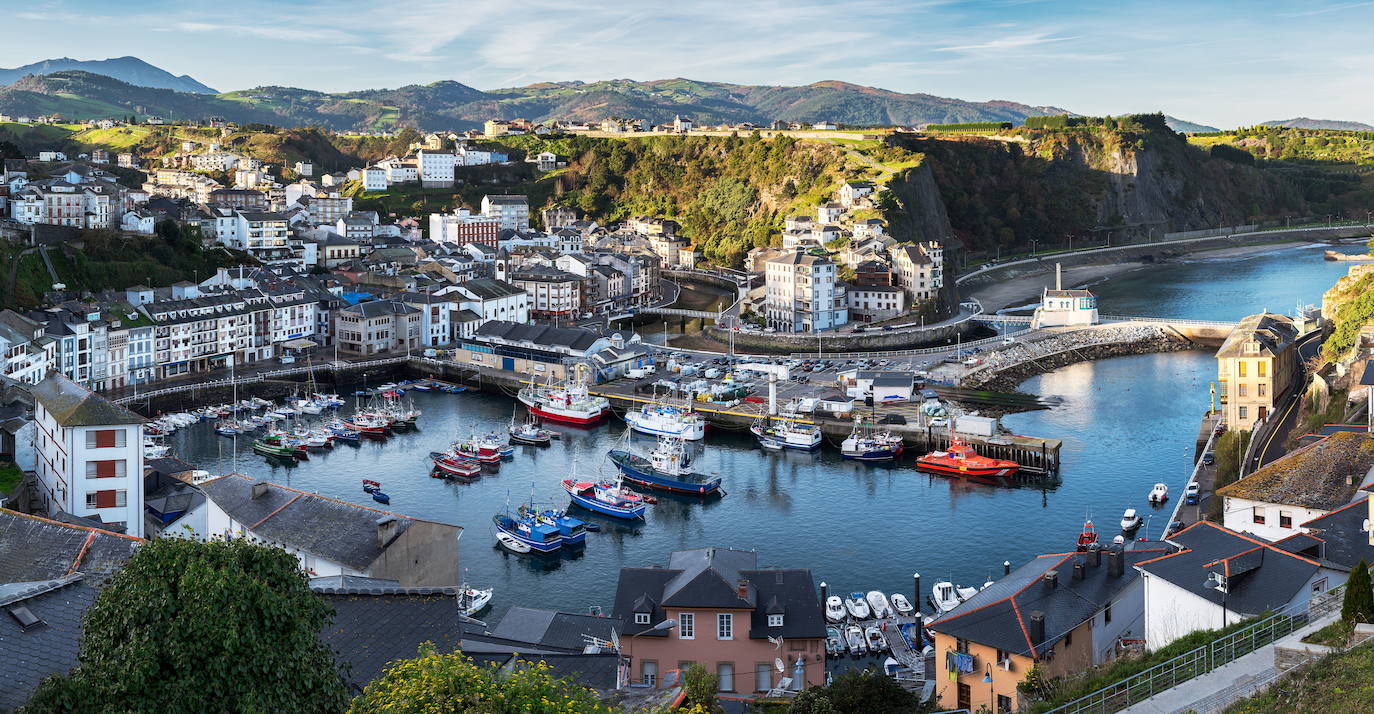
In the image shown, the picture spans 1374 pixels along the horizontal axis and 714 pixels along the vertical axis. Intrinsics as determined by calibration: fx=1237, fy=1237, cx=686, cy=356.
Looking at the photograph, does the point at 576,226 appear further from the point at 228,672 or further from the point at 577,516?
the point at 228,672

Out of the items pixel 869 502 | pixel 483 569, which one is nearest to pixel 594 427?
pixel 869 502

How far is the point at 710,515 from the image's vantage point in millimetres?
21938

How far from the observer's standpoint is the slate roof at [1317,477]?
14.4 m

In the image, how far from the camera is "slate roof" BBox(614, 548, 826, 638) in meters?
12.6

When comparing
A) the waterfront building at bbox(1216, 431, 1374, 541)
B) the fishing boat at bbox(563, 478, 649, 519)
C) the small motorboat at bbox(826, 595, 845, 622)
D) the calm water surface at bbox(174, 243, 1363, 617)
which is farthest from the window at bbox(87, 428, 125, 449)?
the waterfront building at bbox(1216, 431, 1374, 541)

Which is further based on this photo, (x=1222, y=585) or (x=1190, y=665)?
(x=1222, y=585)

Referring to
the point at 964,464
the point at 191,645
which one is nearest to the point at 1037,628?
the point at 191,645

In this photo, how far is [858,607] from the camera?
16266 millimetres

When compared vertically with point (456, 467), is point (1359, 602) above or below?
above

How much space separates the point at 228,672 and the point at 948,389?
84.5 ft

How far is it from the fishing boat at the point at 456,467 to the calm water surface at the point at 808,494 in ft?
0.97

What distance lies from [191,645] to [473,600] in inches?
427

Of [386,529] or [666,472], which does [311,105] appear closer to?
[666,472]

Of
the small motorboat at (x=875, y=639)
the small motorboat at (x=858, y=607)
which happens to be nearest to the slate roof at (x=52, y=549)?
the small motorboat at (x=875, y=639)
